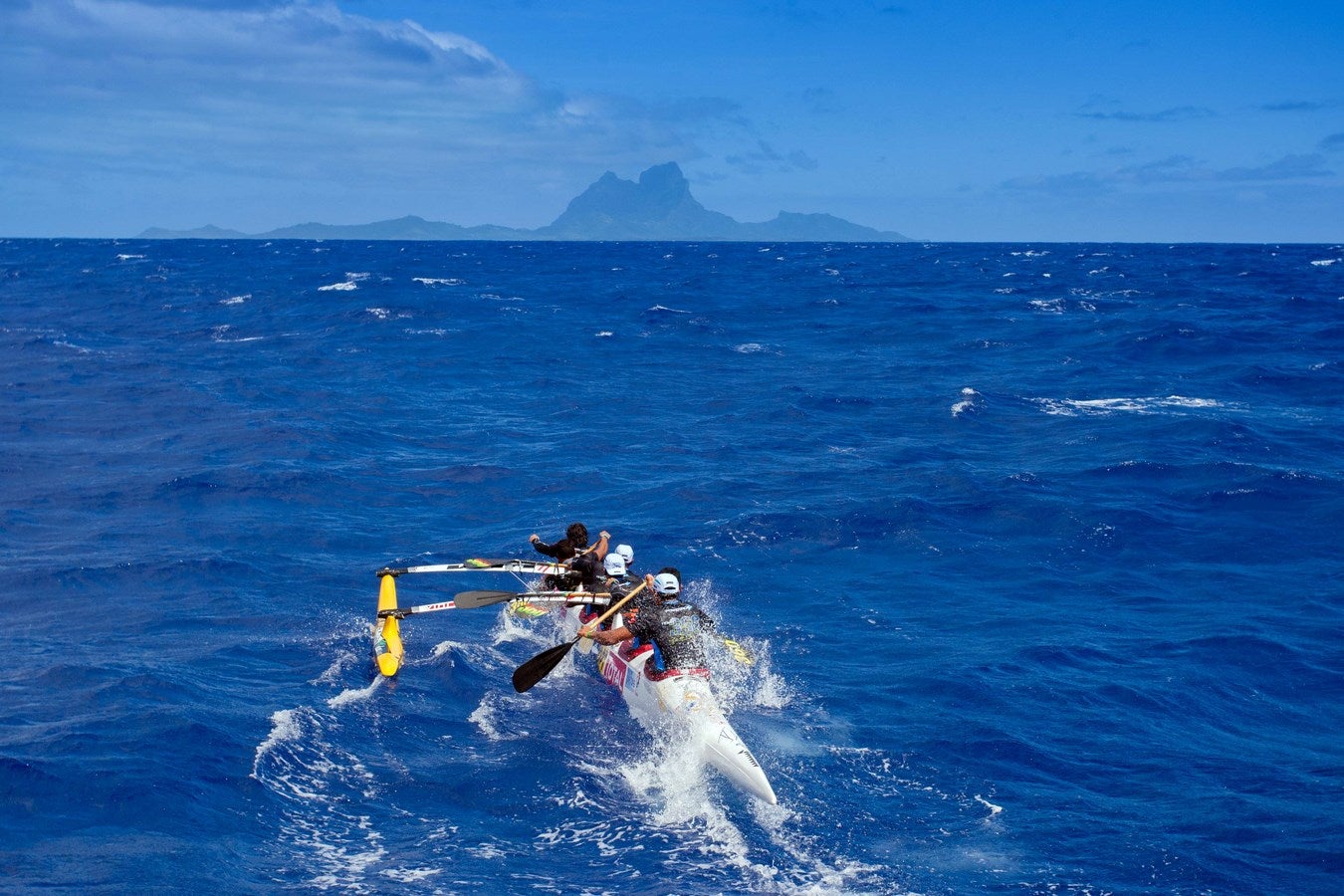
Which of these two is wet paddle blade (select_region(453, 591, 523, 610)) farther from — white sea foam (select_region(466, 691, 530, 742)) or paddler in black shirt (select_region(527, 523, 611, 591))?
white sea foam (select_region(466, 691, 530, 742))

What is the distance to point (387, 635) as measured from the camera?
17.8 meters

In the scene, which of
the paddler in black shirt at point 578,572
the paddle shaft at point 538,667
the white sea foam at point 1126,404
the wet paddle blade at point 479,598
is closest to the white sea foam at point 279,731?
→ the paddle shaft at point 538,667

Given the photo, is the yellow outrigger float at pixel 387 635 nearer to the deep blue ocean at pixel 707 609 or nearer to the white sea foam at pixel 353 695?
the white sea foam at pixel 353 695

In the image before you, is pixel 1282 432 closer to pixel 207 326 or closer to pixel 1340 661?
pixel 1340 661

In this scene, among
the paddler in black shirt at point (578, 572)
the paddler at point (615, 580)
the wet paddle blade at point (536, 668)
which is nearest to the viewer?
the wet paddle blade at point (536, 668)

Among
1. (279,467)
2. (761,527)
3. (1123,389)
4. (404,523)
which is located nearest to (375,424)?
(279,467)

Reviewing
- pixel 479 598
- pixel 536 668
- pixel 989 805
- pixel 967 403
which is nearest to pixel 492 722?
pixel 536 668

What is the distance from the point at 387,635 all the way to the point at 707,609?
5.69 metres

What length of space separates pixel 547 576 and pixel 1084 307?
4977cm

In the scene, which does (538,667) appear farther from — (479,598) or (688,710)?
(688,710)

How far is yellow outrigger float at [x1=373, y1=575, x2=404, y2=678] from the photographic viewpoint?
17219 millimetres

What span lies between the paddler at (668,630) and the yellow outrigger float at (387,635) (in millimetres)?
3295

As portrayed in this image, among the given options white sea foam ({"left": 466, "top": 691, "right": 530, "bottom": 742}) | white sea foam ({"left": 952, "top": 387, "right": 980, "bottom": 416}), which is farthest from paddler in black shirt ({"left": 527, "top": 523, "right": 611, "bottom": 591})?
white sea foam ({"left": 952, "top": 387, "right": 980, "bottom": 416})

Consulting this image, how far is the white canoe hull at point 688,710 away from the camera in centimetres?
1372
